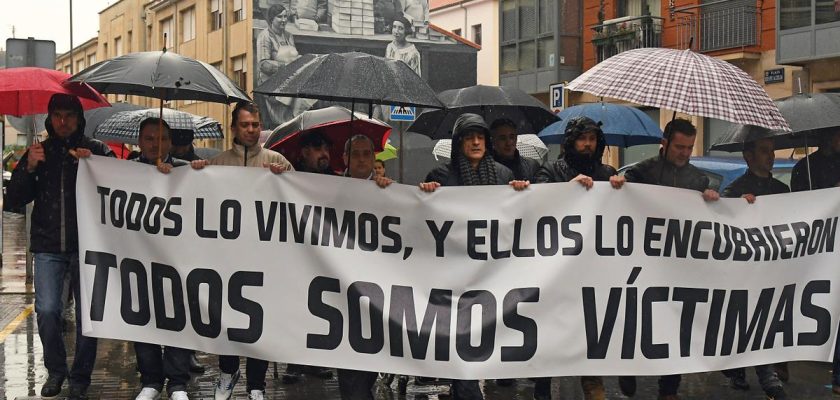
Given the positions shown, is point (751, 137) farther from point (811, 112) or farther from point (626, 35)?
point (626, 35)

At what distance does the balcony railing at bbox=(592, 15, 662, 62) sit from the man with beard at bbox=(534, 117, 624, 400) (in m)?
22.6

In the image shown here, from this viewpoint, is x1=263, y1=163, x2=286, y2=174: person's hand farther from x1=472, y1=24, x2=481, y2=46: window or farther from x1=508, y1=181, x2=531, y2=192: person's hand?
x1=472, y1=24, x2=481, y2=46: window

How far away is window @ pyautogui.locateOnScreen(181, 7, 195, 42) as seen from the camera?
150 ft

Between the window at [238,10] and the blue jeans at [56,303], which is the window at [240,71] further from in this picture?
the blue jeans at [56,303]

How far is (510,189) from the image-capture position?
6.38 meters

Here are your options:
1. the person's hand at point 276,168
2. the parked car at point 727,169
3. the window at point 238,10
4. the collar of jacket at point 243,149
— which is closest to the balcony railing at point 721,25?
the parked car at point 727,169

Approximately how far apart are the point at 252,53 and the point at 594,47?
12.7m

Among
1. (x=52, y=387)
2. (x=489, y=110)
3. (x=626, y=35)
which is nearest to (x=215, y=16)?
(x=626, y=35)

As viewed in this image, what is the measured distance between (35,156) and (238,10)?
35.3 meters

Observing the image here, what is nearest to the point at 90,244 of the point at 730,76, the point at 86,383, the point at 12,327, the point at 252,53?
the point at 86,383

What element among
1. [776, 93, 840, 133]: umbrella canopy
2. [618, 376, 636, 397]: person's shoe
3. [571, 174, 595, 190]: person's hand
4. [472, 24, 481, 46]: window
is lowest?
[618, 376, 636, 397]: person's shoe

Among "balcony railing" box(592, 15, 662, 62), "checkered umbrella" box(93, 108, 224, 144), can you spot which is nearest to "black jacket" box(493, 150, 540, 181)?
"checkered umbrella" box(93, 108, 224, 144)

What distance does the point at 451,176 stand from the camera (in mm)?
6871

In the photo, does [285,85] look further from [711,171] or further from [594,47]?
[594,47]
